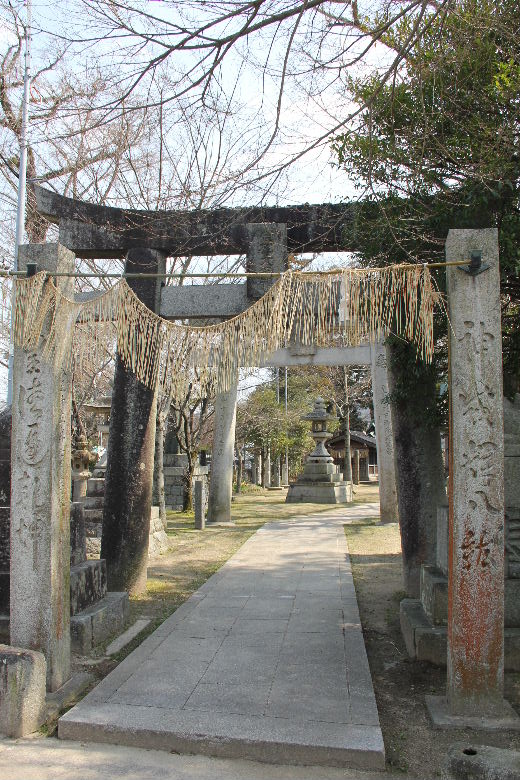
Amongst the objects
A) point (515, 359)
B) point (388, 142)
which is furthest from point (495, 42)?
point (515, 359)

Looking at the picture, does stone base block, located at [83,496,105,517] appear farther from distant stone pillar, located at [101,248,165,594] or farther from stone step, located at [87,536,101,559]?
distant stone pillar, located at [101,248,165,594]

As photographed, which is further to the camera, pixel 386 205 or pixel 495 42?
pixel 386 205

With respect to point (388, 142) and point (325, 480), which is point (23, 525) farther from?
point (325, 480)

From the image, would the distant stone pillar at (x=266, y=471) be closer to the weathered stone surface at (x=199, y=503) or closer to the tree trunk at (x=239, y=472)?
the tree trunk at (x=239, y=472)

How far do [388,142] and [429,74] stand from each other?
656 millimetres

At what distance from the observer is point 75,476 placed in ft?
40.2

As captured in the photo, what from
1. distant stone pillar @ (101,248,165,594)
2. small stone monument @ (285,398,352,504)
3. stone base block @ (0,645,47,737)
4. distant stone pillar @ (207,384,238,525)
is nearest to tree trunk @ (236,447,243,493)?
small stone monument @ (285,398,352,504)

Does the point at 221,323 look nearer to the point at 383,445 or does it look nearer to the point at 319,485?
the point at 383,445

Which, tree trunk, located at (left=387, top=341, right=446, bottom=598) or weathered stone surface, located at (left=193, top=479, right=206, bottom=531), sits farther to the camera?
weathered stone surface, located at (left=193, top=479, right=206, bottom=531)

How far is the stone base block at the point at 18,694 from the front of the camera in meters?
3.74

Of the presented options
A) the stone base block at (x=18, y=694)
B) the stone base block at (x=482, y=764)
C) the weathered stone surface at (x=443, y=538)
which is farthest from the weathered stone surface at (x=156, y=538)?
the stone base block at (x=482, y=764)

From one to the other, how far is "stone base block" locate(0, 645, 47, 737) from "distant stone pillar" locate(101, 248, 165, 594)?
317cm

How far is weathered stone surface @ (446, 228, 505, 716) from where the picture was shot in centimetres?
381

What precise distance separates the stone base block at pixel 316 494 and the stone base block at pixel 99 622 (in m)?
Answer: 14.5
